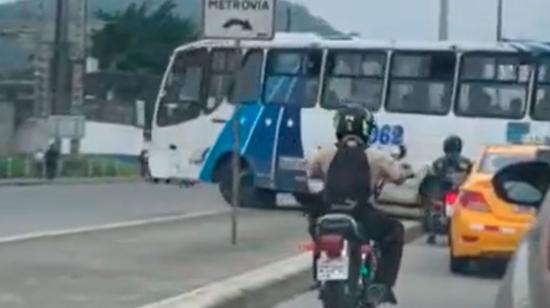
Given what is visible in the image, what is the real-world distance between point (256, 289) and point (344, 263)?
264 centimetres

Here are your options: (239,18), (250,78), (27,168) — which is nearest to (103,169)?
(27,168)

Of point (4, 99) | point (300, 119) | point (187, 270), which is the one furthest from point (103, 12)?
point (187, 270)

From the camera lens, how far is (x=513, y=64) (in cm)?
2906

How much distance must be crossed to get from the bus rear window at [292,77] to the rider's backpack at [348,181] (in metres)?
19.5

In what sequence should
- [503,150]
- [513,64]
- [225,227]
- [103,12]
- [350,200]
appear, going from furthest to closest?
[103,12], [513,64], [225,227], [503,150], [350,200]

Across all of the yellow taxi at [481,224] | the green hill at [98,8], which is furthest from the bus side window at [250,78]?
the green hill at [98,8]

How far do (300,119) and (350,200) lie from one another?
19.7 m

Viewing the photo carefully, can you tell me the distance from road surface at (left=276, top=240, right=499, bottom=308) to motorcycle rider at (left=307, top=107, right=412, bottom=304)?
2528mm

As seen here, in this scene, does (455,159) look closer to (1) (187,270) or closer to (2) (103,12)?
(1) (187,270)

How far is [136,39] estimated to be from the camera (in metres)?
110

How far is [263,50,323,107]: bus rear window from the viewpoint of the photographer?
30484 millimetres

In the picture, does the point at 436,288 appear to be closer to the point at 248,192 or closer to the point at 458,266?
the point at 458,266

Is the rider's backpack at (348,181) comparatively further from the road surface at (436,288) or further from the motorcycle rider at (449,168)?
the motorcycle rider at (449,168)

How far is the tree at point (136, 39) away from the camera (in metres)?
109
